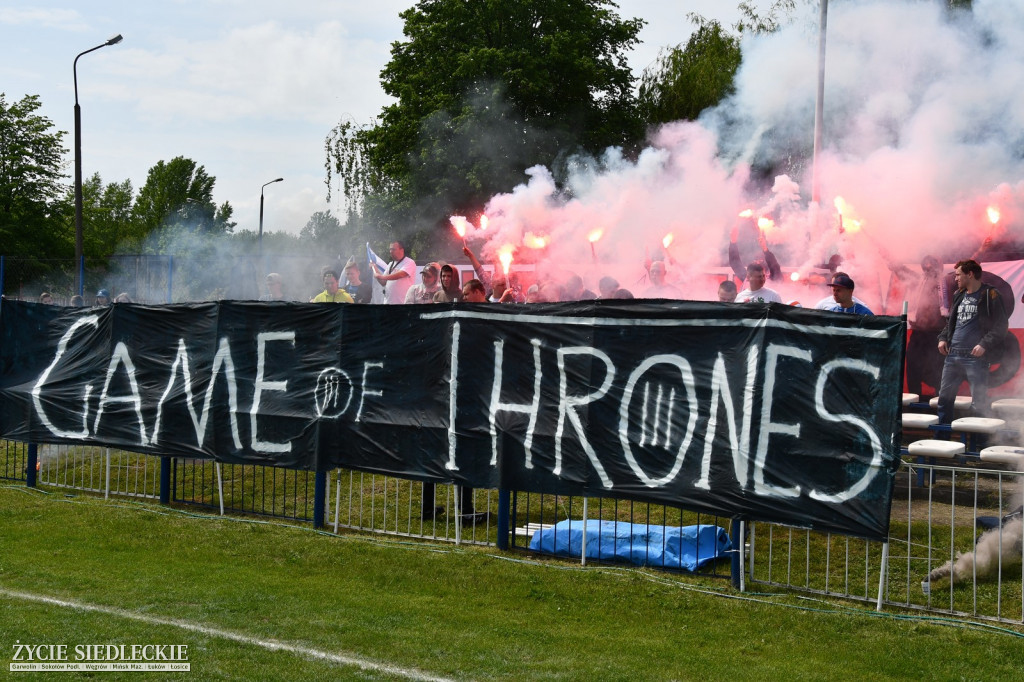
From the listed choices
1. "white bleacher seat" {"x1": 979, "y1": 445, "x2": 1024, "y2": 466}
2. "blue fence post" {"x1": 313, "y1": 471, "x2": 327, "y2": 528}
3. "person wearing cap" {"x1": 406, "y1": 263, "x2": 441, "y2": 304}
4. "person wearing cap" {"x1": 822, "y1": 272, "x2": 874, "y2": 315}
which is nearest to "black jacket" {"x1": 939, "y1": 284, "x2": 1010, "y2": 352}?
"white bleacher seat" {"x1": 979, "y1": 445, "x2": 1024, "y2": 466}

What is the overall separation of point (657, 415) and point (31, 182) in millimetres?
51388

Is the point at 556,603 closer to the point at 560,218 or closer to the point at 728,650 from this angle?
the point at 728,650

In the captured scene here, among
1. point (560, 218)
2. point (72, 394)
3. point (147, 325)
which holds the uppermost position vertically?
point (560, 218)

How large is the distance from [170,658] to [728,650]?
10.4 ft

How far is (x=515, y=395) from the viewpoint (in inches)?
318

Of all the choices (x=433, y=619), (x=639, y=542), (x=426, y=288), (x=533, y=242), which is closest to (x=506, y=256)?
(x=533, y=242)

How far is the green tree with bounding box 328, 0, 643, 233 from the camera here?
3309 cm

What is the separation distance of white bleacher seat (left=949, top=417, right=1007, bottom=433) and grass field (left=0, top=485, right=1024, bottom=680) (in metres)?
4.49

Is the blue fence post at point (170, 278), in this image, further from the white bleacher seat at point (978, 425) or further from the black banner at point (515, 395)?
the white bleacher seat at point (978, 425)

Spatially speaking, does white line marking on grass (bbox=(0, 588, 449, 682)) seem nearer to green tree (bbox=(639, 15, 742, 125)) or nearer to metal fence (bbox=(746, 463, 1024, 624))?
metal fence (bbox=(746, 463, 1024, 624))

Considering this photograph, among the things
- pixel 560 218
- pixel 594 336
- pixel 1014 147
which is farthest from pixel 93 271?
pixel 594 336

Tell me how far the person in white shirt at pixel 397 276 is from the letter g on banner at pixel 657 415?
8207 mm

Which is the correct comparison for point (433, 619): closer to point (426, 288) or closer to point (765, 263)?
point (426, 288)

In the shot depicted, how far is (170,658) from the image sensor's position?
219 inches
